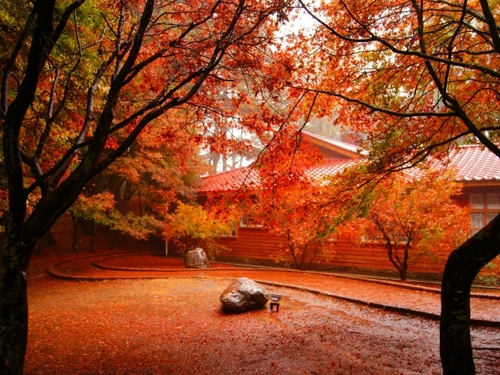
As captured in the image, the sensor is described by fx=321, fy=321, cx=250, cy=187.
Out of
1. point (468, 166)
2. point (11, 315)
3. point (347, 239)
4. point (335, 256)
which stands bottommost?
point (335, 256)

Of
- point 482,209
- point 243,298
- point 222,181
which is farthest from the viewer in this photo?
point 222,181

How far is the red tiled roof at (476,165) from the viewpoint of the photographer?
1096 cm

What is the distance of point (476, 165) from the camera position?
12164 mm

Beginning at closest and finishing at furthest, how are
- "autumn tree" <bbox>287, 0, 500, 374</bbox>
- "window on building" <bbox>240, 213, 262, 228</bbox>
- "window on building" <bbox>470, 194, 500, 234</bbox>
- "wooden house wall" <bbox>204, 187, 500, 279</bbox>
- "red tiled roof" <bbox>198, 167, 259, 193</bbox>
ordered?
"autumn tree" <bbox>287, 0, 500, 374</bbox> → "window on building" <bbox>470, 194, 500, 234</bbox> → "wooden house wall" <bbox>204, 187, 500, 279</bbox> → "window on building" <bbox>240, 213, 262, 228</bbox> → "red tiled roof" <bbox>198, 167, 259, 193</bbox>

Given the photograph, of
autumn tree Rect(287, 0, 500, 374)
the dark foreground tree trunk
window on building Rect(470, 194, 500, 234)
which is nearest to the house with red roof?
window on building Rect(470, 194, 500, 234)

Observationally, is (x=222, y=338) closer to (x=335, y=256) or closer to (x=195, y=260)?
(x=195, y=260)

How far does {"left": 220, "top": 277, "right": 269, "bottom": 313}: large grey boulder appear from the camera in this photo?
23.7 feet

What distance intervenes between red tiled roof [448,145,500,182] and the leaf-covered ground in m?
6.49

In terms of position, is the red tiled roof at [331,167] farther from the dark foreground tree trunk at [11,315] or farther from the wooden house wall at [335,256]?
the dark foreground tree trunk at [11,315]

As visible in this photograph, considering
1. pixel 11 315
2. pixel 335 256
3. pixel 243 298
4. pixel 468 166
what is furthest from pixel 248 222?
pixel 11 315

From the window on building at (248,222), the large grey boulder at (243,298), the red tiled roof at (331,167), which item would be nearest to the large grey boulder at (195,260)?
the window on building at (248,222)

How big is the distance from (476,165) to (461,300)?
10512 millimetres

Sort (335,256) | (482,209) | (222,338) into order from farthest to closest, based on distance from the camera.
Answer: (335,256)
(482,209)
(222,338)

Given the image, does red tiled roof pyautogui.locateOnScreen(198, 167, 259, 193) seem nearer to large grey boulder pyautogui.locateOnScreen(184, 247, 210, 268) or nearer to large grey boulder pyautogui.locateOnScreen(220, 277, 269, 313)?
large grey boulder pyautogui.locateOnScreen(184, 247, 210, 268)
